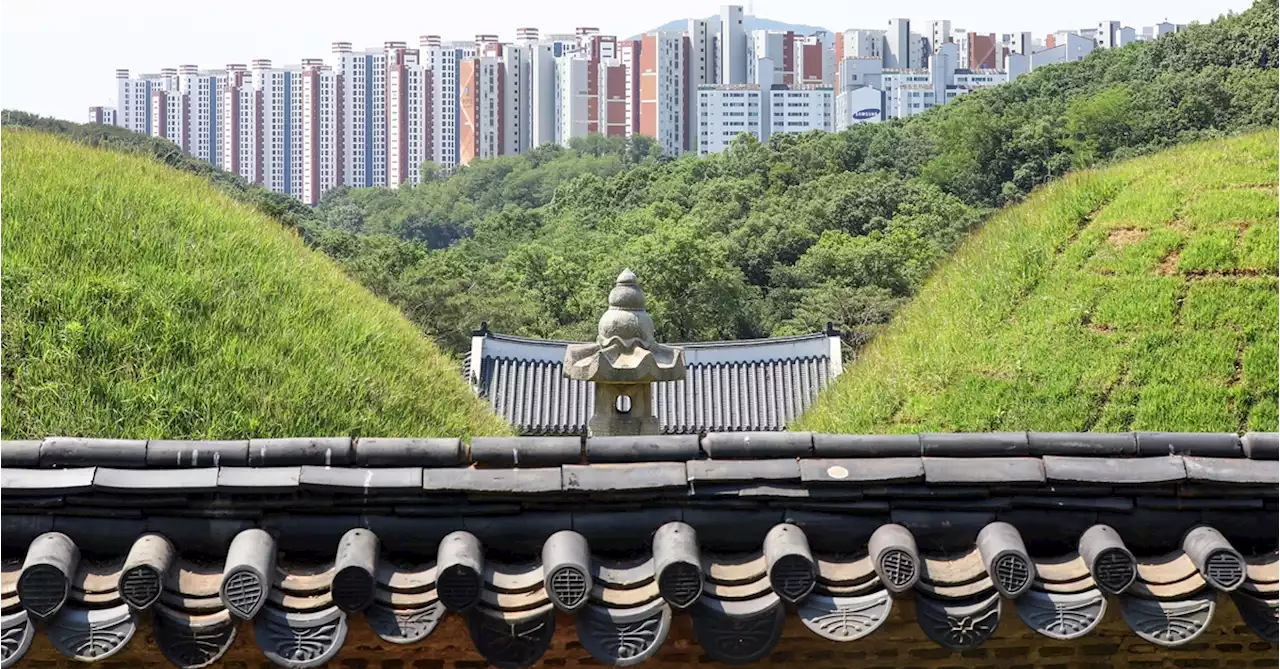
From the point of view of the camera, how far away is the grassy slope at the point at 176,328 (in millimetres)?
5664

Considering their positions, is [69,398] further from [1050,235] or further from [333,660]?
[1050,235]

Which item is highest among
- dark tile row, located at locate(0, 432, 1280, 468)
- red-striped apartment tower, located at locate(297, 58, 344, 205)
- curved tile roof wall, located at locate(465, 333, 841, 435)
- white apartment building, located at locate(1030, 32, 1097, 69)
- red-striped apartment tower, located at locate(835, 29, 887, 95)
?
red-striped apartment tower, located at locate(835, 29, 887, 95)

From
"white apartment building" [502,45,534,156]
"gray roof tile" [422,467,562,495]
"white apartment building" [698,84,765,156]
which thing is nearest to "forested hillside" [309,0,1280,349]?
"gray roof tile" [422,467,562,495]

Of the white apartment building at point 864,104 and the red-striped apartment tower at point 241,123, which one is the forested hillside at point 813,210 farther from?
the red-striped apartment tower at point 241,123

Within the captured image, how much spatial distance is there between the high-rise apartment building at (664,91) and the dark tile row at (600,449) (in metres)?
109

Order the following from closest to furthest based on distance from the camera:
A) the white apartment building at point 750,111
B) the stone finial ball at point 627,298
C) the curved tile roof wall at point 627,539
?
the curved tile roof wall at point 627,539, the stone finial ball at point 627,298, the white apartment building at point 750,111

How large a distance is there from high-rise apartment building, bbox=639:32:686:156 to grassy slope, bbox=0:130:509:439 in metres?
105

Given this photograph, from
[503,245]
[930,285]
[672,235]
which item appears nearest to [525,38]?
[503,245]

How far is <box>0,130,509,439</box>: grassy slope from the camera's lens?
566 cm

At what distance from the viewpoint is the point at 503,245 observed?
4872 cm

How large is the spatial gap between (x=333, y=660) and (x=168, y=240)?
422cm

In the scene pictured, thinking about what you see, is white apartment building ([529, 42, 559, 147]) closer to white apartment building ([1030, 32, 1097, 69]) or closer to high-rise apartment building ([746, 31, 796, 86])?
high-rise apartment building ([746, 31, 796, 86])

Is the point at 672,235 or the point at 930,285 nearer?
the point at 930,285

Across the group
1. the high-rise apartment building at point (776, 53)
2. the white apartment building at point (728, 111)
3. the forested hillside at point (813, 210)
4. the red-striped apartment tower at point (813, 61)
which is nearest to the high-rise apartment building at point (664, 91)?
the white apartment building at point (728, 111)
